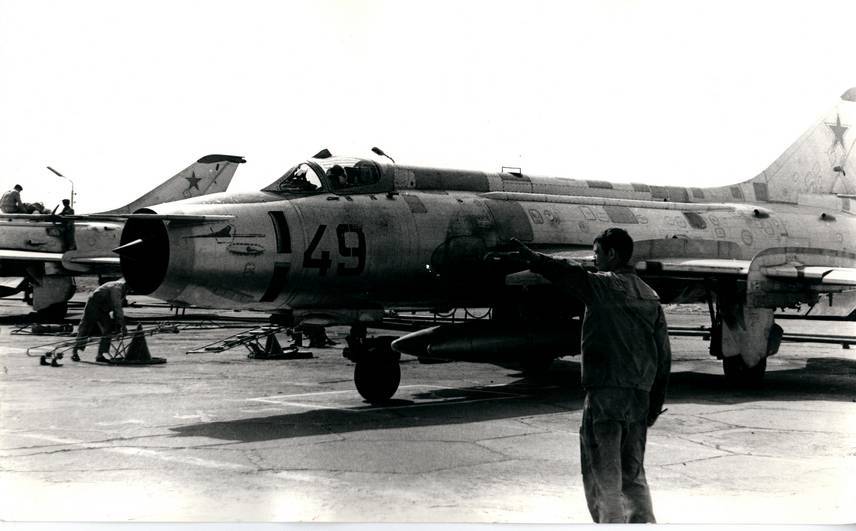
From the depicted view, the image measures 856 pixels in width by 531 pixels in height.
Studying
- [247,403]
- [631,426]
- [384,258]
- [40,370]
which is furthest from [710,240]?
[40,370]

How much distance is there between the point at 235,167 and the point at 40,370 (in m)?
17.2

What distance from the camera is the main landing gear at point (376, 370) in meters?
10.7

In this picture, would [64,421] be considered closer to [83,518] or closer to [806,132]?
[83,518]

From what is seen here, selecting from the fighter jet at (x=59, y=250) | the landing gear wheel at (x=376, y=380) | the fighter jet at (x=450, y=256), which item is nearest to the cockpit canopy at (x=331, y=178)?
the fighter jet at (x=450, y=256)

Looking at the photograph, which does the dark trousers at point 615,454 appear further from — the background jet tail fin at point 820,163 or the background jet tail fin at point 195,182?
the background jet tail fin at point 195,182

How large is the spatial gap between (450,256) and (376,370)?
1939 millimetres

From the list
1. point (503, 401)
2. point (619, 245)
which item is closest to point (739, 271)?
point (503, 401)

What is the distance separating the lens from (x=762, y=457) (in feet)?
25.9

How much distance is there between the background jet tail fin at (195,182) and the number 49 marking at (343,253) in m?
18.4

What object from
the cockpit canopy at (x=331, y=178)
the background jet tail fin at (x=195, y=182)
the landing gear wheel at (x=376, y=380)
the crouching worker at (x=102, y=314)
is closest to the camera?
the landing gear wheel at (x=376, y=380)

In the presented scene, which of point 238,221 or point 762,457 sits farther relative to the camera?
point 238,221

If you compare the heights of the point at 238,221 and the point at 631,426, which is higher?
the point at 238,221

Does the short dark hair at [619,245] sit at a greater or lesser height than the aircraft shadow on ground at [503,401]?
greater

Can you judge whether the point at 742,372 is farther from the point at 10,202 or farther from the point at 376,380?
the point at 10,202
